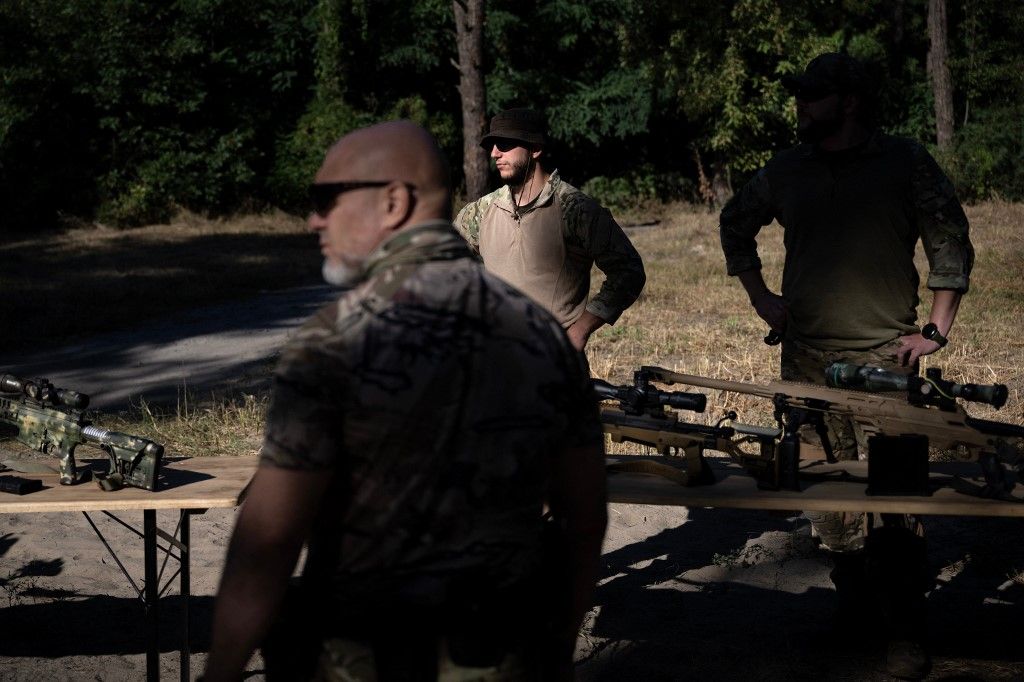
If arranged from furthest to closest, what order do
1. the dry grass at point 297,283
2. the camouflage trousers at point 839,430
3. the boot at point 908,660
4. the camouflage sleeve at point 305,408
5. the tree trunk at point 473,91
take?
the tree trunk at point 473,91 < the dry grass at point 297,283 < the camouflage trousers at point 839,430 < the boot at point 908,660 < the camouflage sleeve at point 305,408

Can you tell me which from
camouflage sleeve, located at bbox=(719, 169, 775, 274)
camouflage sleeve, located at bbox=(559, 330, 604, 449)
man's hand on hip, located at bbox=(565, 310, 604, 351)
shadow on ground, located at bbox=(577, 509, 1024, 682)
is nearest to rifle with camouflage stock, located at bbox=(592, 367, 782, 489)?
man's hand on hip, located at bbox=(565, 310, 604, 351)

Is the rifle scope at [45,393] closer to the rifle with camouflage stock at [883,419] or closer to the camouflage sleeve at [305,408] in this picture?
the rifle with camouflage stock at [883,419]

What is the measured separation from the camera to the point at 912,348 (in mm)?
4723

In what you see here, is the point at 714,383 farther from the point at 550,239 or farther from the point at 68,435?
the point at 68,435

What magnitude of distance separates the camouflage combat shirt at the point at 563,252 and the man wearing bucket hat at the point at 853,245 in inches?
27.3

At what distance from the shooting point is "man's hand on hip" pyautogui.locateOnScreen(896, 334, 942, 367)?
4.71 meters

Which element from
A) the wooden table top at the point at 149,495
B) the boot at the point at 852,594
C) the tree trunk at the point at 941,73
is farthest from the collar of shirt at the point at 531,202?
the tree trunk at the point at 941,73

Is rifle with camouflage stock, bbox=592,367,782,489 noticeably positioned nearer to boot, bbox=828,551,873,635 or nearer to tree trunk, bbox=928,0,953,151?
boot, bbox=828,551,873,635

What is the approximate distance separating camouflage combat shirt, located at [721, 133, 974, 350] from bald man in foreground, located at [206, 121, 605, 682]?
9.57ft

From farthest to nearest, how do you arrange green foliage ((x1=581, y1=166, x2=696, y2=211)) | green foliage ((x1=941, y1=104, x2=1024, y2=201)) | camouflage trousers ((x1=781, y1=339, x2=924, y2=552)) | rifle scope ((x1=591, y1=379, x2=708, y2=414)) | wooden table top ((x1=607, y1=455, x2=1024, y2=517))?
green foliage ((x1=581, y1=166, x2=696, y2=211)) < green foliage ((x1=941, y1=104, x2=1024, y2=201)) < camouflage trousers ((x1=781, y1=339, x2=924, y2=552)) < rifle scope ((x1=591, y1=379, x2=708, y2=414)) < wooden table top ((x1=607, y1=455, x2=1024, y2=517))

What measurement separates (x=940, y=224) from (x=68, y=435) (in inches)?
137

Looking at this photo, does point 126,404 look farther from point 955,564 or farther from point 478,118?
point 478,118

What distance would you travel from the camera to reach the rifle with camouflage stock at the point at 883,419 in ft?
12.9

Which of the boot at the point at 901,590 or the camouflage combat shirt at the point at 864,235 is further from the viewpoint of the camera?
the camouflage combat shirt at the point at 864,235
